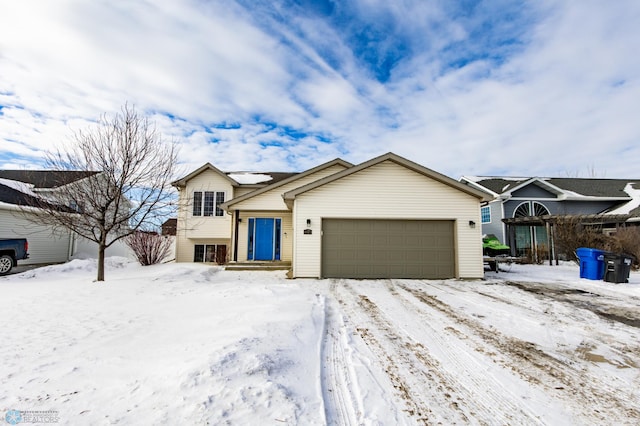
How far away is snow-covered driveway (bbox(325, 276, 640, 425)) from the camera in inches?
97.7

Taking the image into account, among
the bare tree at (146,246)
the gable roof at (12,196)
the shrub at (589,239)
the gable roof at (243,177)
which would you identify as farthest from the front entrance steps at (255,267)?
the shrub at (589,239)

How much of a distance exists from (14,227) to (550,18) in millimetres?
23773

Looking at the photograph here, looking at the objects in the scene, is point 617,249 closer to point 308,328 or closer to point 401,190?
point 401,190

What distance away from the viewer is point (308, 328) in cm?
442

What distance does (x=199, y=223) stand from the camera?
51.7ft

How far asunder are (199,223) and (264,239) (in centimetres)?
394

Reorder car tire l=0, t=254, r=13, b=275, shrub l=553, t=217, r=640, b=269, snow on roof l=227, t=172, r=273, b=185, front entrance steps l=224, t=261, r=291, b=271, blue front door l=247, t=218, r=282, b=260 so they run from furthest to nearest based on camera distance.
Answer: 1. snow on roof l=227, t=172, r=273, b=185
2. blue front door l=247, t=218, r=282, b=260
3. front entrance steps l=224, t=261, r=291, b=271
4. shrub l=553, t=217, r=640, b=269
5. car tire l=0, t=254, r=13, b=275

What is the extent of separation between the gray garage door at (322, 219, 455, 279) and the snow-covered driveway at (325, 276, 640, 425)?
138 inches

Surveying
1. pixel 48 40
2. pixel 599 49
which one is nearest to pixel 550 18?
pixel 599 49

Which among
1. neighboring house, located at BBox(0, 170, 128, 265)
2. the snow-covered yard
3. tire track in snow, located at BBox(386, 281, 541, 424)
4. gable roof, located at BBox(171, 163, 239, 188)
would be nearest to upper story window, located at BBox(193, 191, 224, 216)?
gable roof, located at BBox(171, 163, 239, 188)

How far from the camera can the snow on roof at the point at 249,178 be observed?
1716 centimetres

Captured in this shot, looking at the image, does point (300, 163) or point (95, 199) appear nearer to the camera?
point (95, 199)

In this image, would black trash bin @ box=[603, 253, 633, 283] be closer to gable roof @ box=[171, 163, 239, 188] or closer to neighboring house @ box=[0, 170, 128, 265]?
gable roof @ box=[171, 163, 239, 188]

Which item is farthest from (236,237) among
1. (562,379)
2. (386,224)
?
(562,379)
